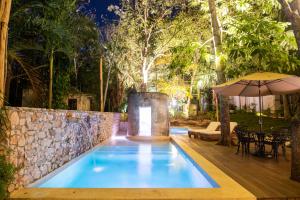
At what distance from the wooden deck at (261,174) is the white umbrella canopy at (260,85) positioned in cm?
183

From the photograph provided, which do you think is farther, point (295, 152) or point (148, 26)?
point (148, 26)

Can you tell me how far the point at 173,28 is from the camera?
2114cm

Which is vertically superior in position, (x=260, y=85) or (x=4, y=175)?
(x=260, y=85)

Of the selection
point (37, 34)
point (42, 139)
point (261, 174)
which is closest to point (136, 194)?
point (42, 139)

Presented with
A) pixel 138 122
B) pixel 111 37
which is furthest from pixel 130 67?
pixel 138 122

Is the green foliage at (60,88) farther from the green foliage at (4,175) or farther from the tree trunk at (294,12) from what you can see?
the tree trunk at (294,12)

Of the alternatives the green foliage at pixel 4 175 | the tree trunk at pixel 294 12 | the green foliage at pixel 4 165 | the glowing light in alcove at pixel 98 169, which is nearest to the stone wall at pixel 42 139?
the green foliage at pixel 4 165

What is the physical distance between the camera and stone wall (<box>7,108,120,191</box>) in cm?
440

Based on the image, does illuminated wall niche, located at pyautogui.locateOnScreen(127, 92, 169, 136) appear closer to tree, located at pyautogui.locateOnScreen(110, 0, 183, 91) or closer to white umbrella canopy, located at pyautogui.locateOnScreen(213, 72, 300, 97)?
tree, located at pyautogui.locateOnScreen(110, 0, 183, 91)

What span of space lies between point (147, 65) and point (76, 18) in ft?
28.9

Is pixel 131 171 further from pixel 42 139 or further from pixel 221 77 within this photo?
pixel 221 77

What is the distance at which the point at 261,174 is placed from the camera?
560 centimetres

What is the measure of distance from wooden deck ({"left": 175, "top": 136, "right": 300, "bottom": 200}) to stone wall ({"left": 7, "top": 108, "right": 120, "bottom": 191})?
3.82 meters

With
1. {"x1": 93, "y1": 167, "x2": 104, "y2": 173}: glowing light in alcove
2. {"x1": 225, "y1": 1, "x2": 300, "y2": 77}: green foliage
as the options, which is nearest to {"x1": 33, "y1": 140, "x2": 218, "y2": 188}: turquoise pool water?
{"x1": 93, "y1": 167, "x2": 104, "y2": 173}: glowing light in alcove
